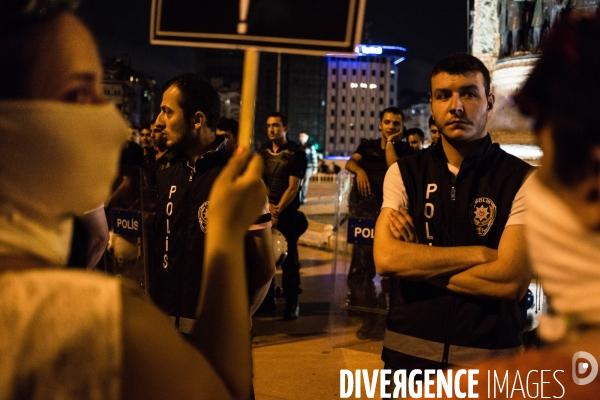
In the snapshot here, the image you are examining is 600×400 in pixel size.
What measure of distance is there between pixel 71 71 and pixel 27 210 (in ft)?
0.98

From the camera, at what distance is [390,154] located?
22.9 ft

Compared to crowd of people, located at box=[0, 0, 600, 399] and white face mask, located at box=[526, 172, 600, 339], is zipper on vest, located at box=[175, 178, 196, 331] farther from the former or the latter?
white face mask, located at box=[526, 172, 600, 339]

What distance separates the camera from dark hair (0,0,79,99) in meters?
1.25

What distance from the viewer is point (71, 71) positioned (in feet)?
4.31

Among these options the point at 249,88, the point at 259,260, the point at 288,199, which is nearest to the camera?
the point at 249,88

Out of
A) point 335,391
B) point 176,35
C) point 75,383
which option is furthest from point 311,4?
point 335,391

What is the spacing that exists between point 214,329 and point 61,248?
39 centimetres

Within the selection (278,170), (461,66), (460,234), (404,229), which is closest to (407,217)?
(404,229)

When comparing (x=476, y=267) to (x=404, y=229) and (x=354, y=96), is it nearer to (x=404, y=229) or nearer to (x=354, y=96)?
(x=404, y=229)

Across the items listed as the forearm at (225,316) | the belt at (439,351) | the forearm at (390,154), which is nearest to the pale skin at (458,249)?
the belt at (439,351)

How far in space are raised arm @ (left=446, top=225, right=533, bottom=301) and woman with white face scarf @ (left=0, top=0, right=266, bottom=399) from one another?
1651mm

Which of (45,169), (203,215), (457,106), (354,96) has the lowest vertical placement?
(203,215)

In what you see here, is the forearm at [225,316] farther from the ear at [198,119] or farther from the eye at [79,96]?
the ear at [198,119]

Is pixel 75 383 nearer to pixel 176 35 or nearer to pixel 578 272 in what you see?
pixel 578 272
